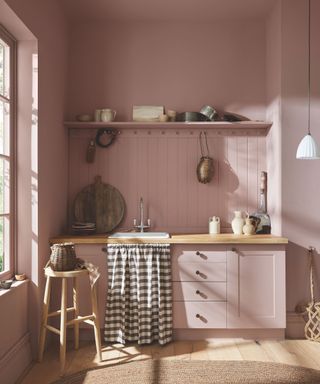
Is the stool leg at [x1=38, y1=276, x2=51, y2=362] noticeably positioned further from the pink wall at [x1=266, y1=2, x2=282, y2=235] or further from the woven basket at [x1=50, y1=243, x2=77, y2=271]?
the pink wall at [x1=266, y1=2, x2=282, y2=235]

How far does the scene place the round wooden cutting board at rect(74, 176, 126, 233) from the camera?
4.04m

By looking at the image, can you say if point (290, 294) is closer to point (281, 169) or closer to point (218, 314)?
point (218, 314)

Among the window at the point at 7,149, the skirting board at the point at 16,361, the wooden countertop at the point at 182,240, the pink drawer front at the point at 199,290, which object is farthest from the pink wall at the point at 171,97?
the skirting board at the point at 16,361

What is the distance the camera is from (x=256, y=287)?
3.51m

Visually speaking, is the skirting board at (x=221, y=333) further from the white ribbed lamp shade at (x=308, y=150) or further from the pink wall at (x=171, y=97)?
the white ribbed lamp shade at (x=308, y=150)

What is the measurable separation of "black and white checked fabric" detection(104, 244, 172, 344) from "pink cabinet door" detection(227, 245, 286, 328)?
0.53m

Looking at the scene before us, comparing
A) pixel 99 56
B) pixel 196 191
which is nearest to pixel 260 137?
pixel 196 191

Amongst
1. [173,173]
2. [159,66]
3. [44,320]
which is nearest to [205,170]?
[173,173]

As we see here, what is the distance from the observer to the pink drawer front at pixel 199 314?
350cm

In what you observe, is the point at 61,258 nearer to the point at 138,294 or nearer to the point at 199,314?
the point at 138,294

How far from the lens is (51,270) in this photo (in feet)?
9.75

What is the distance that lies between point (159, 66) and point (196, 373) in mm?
2770

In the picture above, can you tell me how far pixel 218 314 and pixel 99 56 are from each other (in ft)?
8.65

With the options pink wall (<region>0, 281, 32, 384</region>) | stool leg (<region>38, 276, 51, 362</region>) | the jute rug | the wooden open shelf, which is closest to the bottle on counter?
the wooden open shelf
